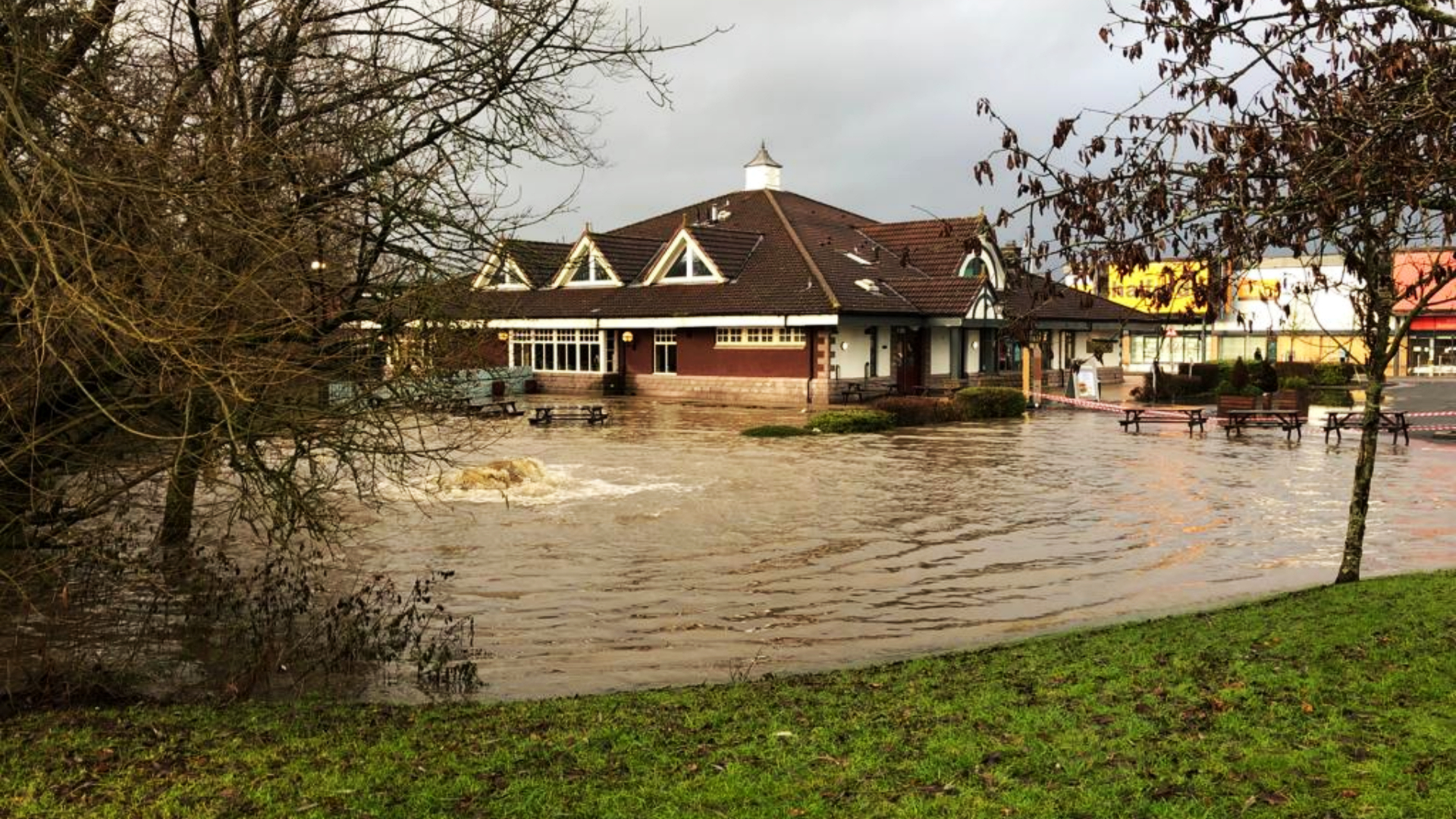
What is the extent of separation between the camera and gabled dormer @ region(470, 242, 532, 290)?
8.94 metres

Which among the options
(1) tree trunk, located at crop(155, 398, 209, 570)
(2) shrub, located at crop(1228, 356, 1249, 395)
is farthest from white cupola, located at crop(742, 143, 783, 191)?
(1) tree trunk, located at crop(155, 398, 209, 570)

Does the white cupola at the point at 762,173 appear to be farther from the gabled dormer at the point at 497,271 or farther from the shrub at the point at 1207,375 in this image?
the gabled dormer at the point at 497,271

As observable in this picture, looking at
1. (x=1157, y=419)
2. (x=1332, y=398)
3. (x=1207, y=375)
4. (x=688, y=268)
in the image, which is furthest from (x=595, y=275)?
(x=1332, y=398)

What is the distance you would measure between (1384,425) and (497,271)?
1024 inches

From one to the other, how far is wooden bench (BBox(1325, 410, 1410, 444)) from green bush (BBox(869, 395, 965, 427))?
32.7 ft

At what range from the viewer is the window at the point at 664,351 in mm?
43844

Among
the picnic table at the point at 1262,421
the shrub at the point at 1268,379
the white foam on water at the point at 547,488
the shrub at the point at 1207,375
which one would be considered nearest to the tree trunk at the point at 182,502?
the white foam on water at the point at 547,488

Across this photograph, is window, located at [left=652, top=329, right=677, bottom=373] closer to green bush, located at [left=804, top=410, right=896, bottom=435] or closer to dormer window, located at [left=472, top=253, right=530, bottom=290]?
green bush, located at [left=804, top=410, right=896, bottom=435]

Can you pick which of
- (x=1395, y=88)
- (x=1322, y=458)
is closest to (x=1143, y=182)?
(x=1395, y=88)

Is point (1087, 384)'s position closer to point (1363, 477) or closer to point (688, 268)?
point (688, 268)

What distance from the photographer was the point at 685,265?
4428 centimetres

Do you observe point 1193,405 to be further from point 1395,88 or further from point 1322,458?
point 1395,88

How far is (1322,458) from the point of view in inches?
967

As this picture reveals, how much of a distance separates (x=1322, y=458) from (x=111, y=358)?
24072 millimetres
